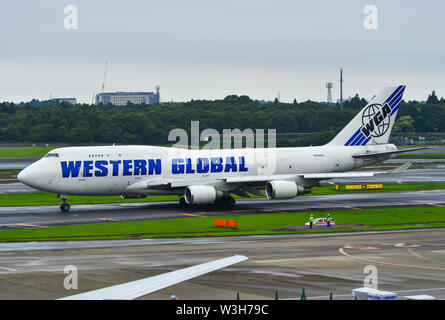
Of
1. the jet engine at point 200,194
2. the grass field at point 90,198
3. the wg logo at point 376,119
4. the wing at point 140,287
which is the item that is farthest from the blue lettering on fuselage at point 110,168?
the wing at point 140,287

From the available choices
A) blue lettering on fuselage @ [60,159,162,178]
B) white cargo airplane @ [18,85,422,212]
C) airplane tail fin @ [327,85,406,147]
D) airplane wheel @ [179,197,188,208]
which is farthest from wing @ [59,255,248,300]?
airplane tail fin @ [327,85,406,147]

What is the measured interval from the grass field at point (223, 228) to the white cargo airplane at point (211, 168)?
18.1 feet

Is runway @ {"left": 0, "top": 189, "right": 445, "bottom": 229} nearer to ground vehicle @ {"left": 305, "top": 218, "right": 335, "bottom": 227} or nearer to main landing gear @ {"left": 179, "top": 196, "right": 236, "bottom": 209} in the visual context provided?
main landing gear @ {"left": 179, "top": 196, "right": 236, "bottom": 209}

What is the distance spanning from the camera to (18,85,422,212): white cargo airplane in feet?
200

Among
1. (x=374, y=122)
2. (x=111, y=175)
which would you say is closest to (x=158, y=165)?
(x=111, y=175)

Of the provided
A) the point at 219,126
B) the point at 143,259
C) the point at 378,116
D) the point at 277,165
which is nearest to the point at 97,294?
the point at 143,259

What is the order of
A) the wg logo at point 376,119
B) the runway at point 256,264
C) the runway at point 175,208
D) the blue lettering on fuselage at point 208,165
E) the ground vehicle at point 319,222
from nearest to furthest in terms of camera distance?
the runway at point 256,264 < the ground vehicle at point 319,222 < the runway at point 175,208 < the blue lettering on fuselage at point 208,165 < the wg logo at point 376,119

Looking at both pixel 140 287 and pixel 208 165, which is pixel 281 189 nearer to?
pixel 208 165

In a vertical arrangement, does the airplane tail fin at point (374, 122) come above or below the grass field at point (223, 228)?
above

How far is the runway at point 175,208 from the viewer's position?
56.7 m

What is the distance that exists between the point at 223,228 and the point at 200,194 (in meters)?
10.0

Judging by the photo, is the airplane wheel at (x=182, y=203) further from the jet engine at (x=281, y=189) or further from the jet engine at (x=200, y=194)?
the jet engine at (x=281, y=189)
